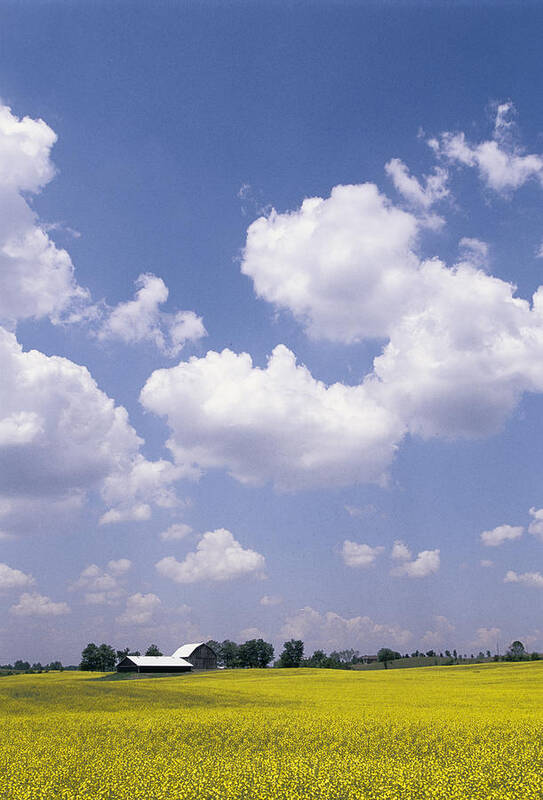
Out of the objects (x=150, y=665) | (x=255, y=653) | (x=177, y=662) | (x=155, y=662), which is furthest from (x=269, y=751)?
(x=255, y=653)

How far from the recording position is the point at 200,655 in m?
131

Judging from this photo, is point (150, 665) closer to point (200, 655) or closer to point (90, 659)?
point (200, 655)

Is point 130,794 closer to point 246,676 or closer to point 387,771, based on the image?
point 387,771

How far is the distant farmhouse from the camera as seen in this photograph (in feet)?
361

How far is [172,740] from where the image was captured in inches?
932

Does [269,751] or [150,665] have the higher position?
[269,751]

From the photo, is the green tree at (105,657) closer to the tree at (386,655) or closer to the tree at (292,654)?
the tree at (292,654)

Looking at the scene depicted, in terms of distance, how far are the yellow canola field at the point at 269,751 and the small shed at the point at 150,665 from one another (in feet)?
260

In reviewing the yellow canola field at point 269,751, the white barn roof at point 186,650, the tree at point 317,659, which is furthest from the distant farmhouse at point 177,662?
the yellow canola field at point 269,751

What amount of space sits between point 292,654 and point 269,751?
136 meters

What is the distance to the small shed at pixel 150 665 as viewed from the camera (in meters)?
110

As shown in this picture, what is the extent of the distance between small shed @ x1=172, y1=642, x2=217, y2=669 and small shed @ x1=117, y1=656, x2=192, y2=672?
13016 mm

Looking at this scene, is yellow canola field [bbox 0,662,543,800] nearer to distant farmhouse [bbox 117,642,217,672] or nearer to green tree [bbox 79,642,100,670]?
distant farmhouse [bbox 117,642,217,672]

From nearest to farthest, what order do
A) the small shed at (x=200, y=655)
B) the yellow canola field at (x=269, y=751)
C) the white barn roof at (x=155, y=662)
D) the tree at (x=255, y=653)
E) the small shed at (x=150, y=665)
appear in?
the yellow canola field at (x=269, y=751)
the small shed at (x=150, y=665)
the white barn roof at (x=155, y=662)
the small shed at (x=200, y=655)
the tree at (x=255, y=653)
